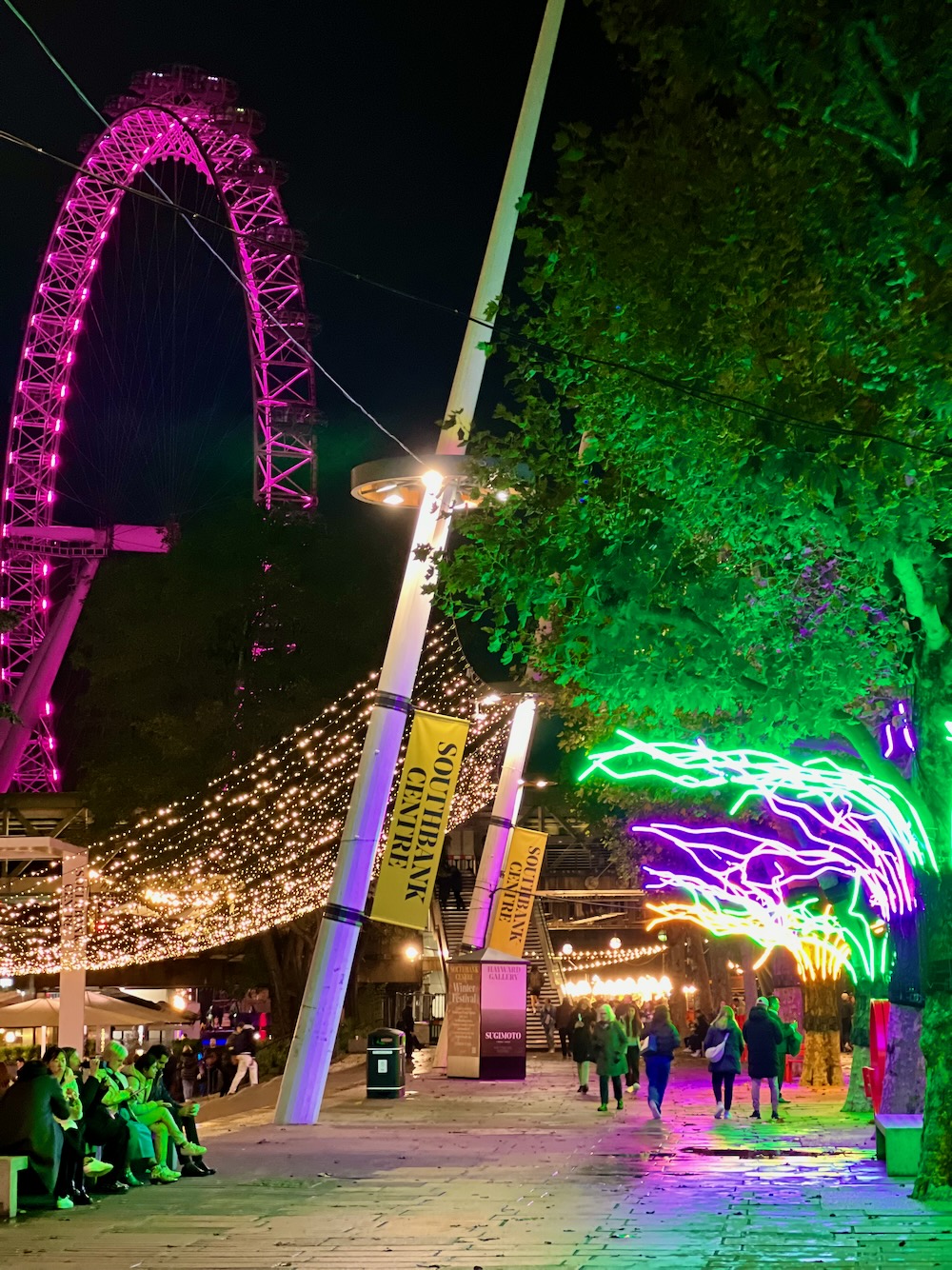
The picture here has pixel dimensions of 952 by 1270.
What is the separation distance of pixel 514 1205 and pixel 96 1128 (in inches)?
144

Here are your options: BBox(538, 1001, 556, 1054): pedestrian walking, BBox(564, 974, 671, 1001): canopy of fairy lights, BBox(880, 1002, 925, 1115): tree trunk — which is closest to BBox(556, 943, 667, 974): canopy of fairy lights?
BBox(564, 974, 671, 1001): canopy of fairy lights

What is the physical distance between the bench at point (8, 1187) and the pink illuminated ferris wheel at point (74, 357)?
112 ft

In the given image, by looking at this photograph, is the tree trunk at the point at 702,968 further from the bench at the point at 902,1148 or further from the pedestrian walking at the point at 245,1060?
the bench at the point at 902,1148

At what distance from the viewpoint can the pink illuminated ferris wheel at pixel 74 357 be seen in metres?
46.5

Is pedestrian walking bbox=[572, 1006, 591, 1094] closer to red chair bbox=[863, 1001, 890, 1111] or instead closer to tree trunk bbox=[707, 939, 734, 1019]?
red chair bbox=[863, 1001, 890, 1111]

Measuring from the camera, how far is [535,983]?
158ft

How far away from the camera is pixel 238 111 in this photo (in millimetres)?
47656

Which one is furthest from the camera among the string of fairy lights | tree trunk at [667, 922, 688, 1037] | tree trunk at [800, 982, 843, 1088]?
tree trunk at [667, 922, 688, 1037]

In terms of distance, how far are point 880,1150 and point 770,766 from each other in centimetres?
354

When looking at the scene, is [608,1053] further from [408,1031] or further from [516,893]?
[408,1031]

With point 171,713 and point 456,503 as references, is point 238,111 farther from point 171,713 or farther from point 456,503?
point 456,503

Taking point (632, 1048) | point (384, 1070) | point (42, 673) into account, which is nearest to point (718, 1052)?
point (384, 1070)

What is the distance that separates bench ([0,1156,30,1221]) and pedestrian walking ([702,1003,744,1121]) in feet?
31.9

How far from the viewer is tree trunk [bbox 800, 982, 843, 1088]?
26.3 metres
